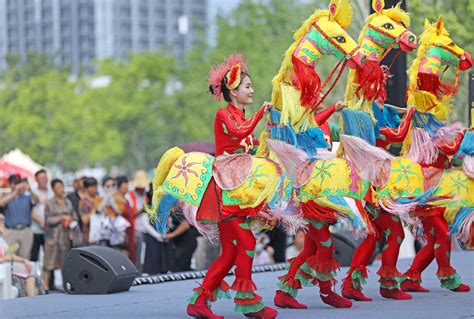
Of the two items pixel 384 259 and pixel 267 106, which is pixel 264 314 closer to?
pixel 267 106

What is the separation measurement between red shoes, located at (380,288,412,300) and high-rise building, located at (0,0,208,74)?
93.0 m

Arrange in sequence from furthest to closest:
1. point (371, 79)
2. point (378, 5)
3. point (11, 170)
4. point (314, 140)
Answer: point (11, 170) < point (378, 5) < point (371, 79) < point (314, 140)

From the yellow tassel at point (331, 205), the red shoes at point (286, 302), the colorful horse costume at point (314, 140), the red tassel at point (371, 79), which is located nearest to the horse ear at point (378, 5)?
the red tassel at point (371, 79)

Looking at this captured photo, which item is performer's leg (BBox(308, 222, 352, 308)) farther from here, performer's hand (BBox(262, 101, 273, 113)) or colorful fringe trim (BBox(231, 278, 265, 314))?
performer's hand (BBox(262, 101, 273, 113))

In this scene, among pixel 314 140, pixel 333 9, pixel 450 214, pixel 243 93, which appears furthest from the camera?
pixel 450 214

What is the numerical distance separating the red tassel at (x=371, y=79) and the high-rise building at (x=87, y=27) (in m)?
93.2

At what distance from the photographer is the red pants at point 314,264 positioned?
840 centimetres

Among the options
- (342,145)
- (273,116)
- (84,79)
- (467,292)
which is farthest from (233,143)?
(84,79)

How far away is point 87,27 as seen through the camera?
104m

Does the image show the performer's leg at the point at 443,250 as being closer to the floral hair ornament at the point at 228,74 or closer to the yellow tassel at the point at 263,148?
the yellow tassel at the point at 263,148

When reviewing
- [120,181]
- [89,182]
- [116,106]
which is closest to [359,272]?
[120,181]

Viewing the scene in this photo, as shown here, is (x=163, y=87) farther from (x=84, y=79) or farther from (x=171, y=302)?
(x=171, y=302)

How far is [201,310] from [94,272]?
8.19 ft

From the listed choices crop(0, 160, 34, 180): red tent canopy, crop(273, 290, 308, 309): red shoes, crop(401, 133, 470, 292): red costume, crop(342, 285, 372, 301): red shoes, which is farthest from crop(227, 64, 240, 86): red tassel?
crop(0, 160, 34, 180): red tent canopy
